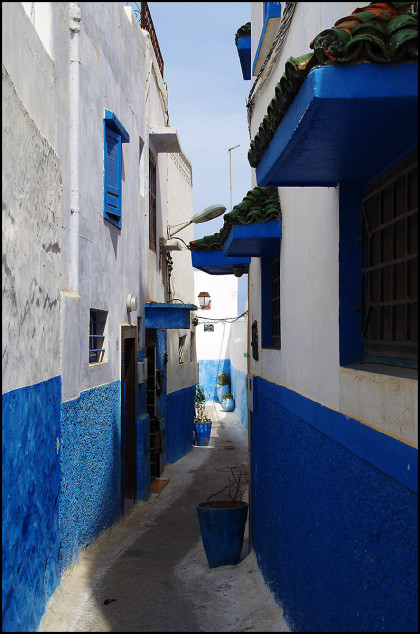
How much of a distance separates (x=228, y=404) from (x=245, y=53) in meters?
18.6

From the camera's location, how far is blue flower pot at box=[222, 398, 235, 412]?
1109 inches

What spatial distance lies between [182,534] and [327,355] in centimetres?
564

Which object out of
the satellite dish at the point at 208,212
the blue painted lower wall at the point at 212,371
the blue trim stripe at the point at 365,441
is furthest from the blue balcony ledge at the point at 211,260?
the blue painted lower wall at the point at 212,371

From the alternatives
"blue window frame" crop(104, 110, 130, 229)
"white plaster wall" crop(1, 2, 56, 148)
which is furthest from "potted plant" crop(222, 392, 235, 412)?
"white plaster wall" crop(1, 2, 56, 148)

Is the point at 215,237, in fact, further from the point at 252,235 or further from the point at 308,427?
the point at 308,427

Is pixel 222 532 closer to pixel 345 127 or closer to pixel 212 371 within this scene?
pixel 345 127

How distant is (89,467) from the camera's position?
322 inches

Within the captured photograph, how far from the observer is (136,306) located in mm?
11320

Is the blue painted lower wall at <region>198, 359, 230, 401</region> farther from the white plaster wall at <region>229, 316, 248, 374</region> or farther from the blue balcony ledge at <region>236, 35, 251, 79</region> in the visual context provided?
the blue balcony ledge at <region>236, 35, 251, 79</region>

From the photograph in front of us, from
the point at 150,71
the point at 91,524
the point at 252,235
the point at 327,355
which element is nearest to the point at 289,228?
the point at 252,235

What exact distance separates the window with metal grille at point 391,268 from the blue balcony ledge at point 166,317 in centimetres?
825

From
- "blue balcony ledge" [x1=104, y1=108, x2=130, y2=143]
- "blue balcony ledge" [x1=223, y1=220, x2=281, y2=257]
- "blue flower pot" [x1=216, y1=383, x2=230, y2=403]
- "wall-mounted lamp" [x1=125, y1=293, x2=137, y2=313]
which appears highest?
"blue balcony ledge" [x1=104, y1=108, x2=130, y2=143]

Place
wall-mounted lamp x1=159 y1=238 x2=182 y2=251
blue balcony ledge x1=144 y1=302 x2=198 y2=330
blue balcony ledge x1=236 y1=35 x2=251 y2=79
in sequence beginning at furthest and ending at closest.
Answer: wall-mounted lamp x1=159 y1=238 x2=182 y2=251 → blue balcony ledge x1=144 y1=302 x2=198 y2=330 → blue balcony ledge x1=236 y1=35 x2=251 y2=79

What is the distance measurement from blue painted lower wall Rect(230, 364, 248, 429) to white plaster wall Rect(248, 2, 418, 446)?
1641 centimetres
